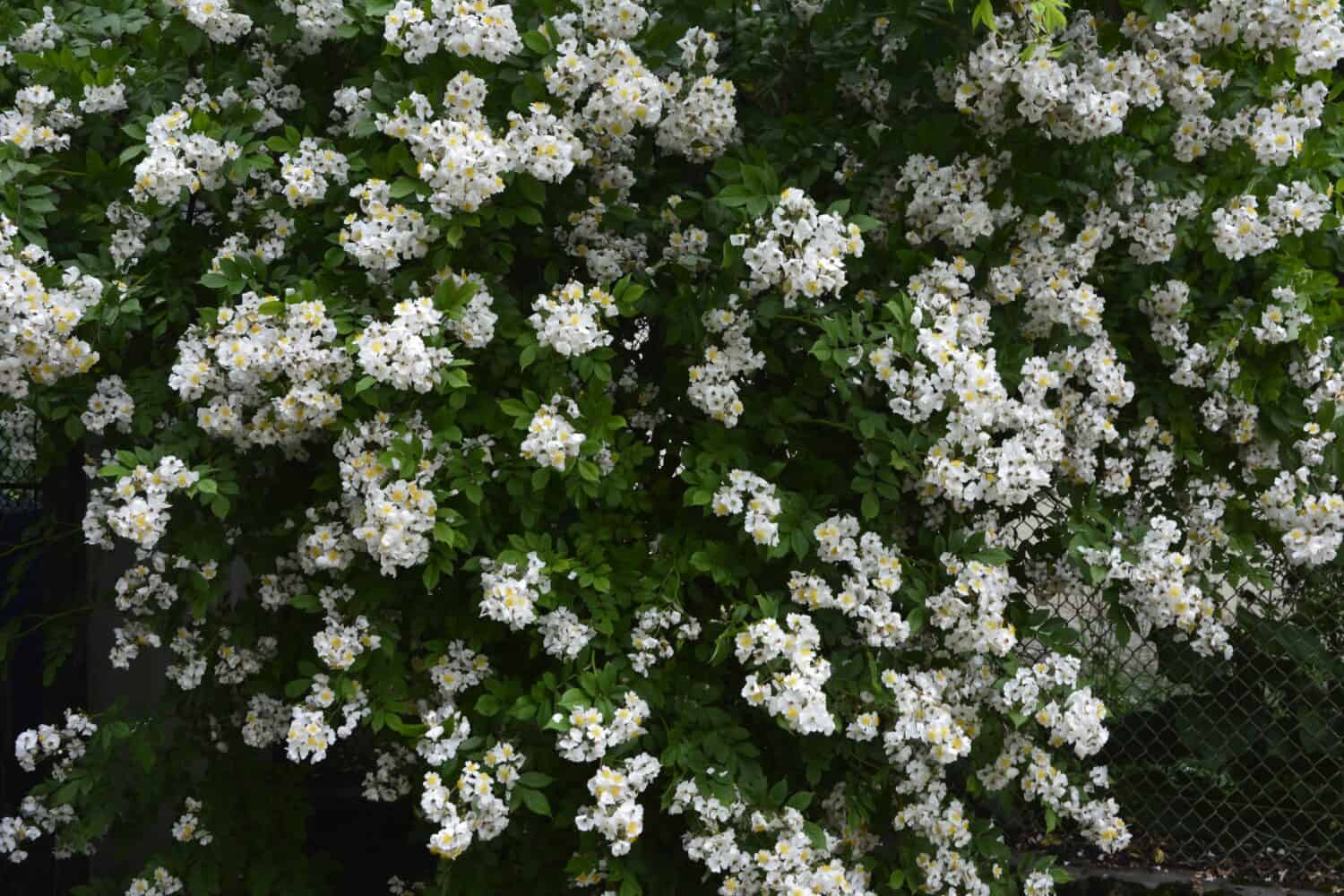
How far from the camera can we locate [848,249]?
2529 millimetres

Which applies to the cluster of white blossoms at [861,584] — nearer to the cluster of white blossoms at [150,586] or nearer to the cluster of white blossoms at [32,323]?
the cluster of white blossoms at [150,586]

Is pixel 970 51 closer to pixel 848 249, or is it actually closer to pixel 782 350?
pixel 848 249

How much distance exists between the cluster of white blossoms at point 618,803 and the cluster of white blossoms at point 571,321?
0.74m

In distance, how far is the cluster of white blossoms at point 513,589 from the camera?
2.40 m

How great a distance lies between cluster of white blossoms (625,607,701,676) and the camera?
2551 mm

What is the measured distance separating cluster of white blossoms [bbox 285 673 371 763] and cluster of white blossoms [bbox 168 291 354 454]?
480 mm

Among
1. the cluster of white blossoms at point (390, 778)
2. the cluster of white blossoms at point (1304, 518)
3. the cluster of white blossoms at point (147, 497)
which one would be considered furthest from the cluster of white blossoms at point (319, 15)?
the cluster of white blossoms at point (1304, 518)

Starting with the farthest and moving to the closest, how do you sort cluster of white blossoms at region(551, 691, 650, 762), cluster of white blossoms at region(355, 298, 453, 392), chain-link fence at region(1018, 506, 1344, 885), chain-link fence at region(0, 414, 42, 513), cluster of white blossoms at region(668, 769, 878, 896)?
1. chain-link fence at region(1018, 506, 1344, 885)
2. chain-link fence at region(0, 414, 42, 513)
3. cluster of white blossoms at region(668, 769, 878, 896)
4. cluster of white blossoms at region(551, 691, 650, 762)
5. cluster of white blossoms at region(355, 298, 453, 392)

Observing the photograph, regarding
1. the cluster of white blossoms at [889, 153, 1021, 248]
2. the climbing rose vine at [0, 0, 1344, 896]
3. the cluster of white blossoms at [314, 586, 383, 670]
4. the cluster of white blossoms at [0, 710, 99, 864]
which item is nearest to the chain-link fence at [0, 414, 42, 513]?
the climbing rose vine at [0, 0, 1344, 896]

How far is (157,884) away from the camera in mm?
3035

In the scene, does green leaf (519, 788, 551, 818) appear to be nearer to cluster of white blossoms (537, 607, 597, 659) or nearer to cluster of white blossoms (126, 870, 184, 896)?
cluster of white blossoms (537, 607, 597, 659)

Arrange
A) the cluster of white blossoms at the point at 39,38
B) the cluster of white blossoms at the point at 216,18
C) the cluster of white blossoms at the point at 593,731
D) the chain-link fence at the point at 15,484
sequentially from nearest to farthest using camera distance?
the cluster of white blossoms at the point at 593,731 < the cluster of white blossoms at the point at 216,18 < the cluster of white blossoms at the point at 39,38 < the chain-link fence at the point at 15,484

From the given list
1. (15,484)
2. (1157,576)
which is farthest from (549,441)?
(15,484)

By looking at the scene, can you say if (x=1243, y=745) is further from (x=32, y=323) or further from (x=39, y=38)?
(x=39, y=38)
